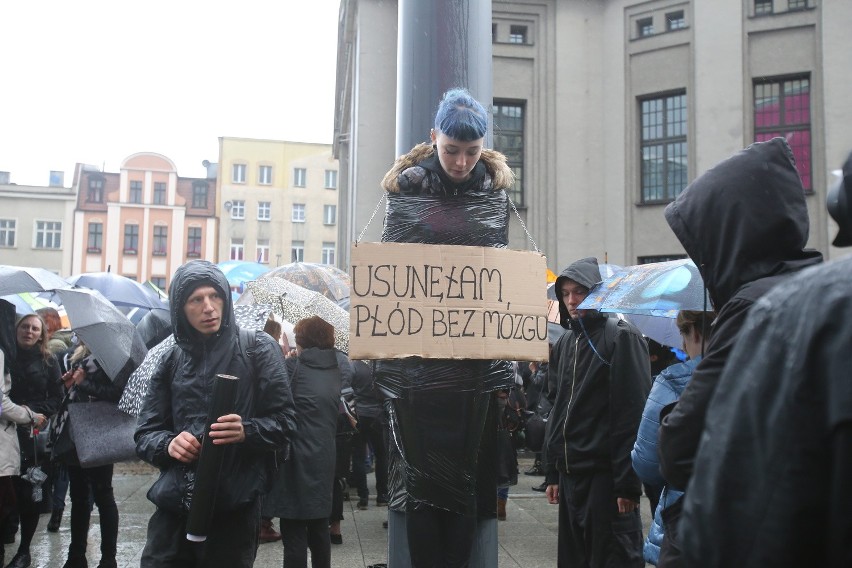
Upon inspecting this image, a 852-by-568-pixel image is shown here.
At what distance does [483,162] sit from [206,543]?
6.81 feet

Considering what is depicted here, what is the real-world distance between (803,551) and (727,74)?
2211cm

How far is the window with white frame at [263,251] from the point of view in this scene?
6588cm

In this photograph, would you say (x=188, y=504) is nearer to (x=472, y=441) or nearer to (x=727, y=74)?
(x=472, y=441)

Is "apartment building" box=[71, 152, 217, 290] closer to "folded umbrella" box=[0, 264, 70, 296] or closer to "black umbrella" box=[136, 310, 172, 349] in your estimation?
"black umbrella" box=[136, 310, 172, 349]

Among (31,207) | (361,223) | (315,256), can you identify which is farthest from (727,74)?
(31,207)

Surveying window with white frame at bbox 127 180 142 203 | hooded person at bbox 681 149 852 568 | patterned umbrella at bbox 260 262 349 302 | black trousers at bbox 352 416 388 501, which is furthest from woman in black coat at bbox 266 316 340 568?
window with white frame at bbox 127 180 142 203

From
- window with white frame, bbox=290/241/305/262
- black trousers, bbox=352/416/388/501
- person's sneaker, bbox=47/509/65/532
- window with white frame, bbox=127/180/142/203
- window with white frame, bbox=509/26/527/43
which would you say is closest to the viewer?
person's sneaker, bbox=47/509/65/532

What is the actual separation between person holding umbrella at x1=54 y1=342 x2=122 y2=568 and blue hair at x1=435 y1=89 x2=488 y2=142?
3.95 meters

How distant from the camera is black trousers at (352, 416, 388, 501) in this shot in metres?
9.23

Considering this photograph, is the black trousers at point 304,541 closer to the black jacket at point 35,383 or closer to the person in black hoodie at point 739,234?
the black jacket at point 35,383

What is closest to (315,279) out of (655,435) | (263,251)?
(655,435)

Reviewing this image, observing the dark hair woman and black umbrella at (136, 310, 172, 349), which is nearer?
the dark hair woman

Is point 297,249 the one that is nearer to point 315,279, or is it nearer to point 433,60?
point 315,279

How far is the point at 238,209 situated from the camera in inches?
2635
